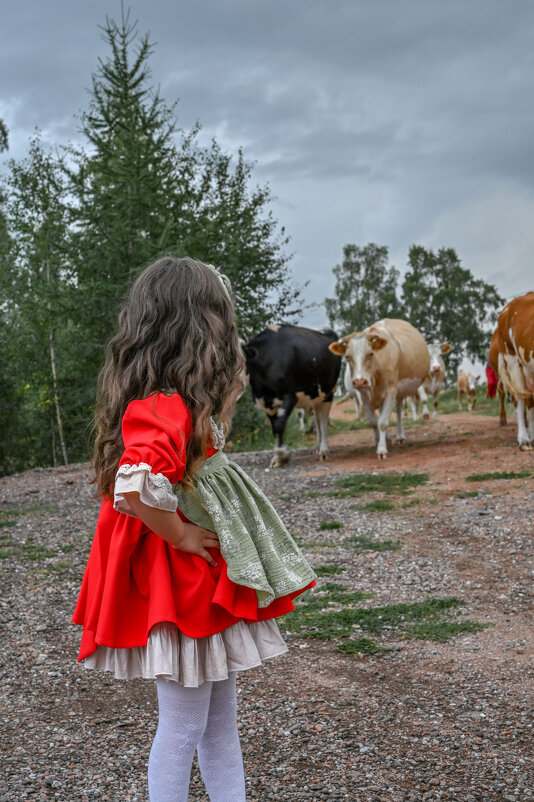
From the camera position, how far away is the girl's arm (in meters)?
2.12

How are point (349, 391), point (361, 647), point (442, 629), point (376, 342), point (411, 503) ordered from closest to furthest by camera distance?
point (361, 647) → point (442, 629) → point (411, 503) → point (376, 342) → point (349, 391)

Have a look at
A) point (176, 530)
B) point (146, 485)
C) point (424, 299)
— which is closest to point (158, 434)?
point (146, 485)

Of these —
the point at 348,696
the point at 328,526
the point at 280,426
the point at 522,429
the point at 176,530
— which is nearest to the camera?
the point at 176,530

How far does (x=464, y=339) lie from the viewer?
151 ft

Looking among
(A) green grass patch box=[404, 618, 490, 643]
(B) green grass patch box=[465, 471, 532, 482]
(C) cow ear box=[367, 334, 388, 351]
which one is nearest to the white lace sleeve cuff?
(A) green grass patch box=[404, 618, 490, 643]

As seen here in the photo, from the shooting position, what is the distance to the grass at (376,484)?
9.63m

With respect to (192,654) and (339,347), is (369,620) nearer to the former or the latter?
(192,654)

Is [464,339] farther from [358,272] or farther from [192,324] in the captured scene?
[192,324]

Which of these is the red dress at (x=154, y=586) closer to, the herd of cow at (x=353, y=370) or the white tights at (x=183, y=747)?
the white tights at (x=183, y=747)

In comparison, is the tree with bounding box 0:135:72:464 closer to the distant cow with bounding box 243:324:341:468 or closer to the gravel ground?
the distant cow with bounding box 243:324:341:468

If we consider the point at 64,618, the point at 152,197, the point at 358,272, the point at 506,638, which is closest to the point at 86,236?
the point at 152,197

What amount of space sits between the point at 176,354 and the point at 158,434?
332 millimetres

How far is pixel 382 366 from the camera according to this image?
480 inches

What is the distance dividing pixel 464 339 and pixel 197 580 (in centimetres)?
4534
